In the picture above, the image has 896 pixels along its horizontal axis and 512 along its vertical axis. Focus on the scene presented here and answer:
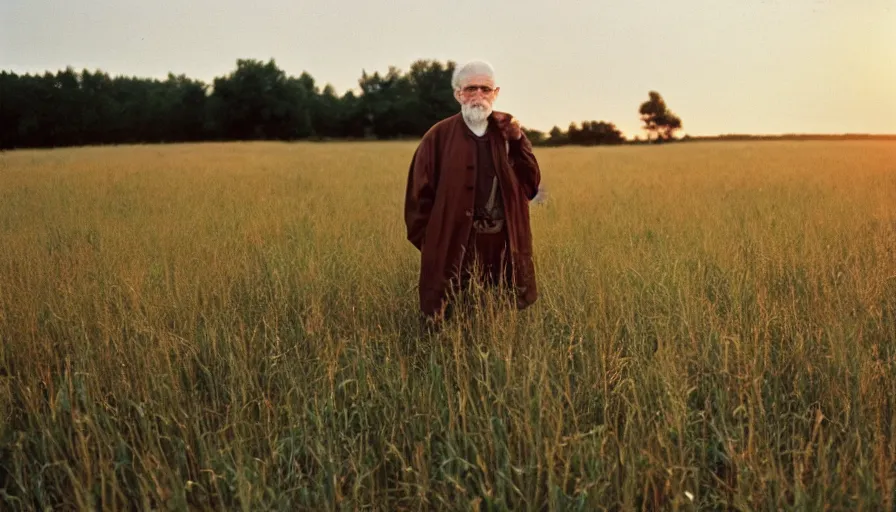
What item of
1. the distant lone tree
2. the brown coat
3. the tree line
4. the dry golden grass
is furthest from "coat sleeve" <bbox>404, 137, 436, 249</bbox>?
the distant lone tree

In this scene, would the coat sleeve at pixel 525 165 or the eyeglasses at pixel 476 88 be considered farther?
the coat sleeve at pixel 525 165

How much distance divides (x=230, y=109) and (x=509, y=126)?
47588mm

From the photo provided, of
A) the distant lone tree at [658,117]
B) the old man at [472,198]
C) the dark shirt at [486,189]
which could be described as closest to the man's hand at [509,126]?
the old man at [472,198]

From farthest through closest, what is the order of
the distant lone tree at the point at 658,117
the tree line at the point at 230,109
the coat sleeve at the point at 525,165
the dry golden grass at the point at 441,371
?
the distant lone tree at the point at 658,117 < the tree line at the point at 230,109 < the coat sleeve at the point at 525,165 < the dry golden grass at the point at 441,371

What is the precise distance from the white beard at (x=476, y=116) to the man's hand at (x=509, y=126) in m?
0.07

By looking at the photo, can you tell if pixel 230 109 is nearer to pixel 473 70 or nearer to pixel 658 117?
pixel 658 117

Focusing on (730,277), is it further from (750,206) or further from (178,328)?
(750,206)

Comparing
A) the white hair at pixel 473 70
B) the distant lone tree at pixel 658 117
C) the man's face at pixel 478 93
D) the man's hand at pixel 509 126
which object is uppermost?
the distant lone tree at pixel 658 117

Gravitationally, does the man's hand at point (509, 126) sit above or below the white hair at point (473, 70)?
below

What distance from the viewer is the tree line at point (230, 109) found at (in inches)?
1635

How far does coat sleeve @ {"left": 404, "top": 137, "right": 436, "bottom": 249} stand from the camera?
3637 mm

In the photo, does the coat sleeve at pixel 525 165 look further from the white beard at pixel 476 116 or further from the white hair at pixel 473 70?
the white hair at pixel 473 70

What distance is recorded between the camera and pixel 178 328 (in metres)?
3.99

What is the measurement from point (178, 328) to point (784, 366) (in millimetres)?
3322
